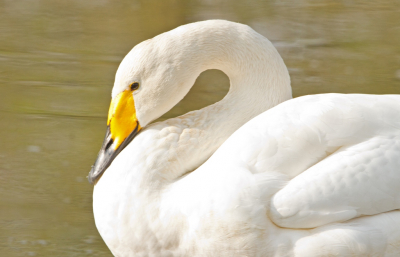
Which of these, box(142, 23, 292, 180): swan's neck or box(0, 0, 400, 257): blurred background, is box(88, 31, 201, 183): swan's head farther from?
box(0, 0, 400, 257): blurred background

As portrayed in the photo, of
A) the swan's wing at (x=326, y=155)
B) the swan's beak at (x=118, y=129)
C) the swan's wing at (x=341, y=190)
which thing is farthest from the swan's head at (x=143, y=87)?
the swan's wing at (x=341, y=190)

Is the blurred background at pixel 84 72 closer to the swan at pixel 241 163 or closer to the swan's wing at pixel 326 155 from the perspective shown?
the swan at pixel 241 163

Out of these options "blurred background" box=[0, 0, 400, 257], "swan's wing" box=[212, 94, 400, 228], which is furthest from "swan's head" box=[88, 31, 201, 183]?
"blurred background" box=[0, 0, 400, 257]

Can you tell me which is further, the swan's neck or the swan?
the swan's neck

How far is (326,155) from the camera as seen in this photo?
7.32 feet

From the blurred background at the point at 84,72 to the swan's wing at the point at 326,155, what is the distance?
1257 mm

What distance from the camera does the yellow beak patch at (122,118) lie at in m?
2.46

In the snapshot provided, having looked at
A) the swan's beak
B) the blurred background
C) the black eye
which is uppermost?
the black eye

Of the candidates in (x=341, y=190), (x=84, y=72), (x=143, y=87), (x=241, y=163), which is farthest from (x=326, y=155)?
(x=84, y=72)

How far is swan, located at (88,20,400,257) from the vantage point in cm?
213

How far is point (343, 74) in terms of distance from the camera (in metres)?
5.35

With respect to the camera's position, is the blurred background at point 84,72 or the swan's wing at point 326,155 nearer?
the swan's wing at point 326,155

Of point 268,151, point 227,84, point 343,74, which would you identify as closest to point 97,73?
point 227,84

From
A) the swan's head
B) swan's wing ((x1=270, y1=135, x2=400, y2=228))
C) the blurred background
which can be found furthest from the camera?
the blurred background
